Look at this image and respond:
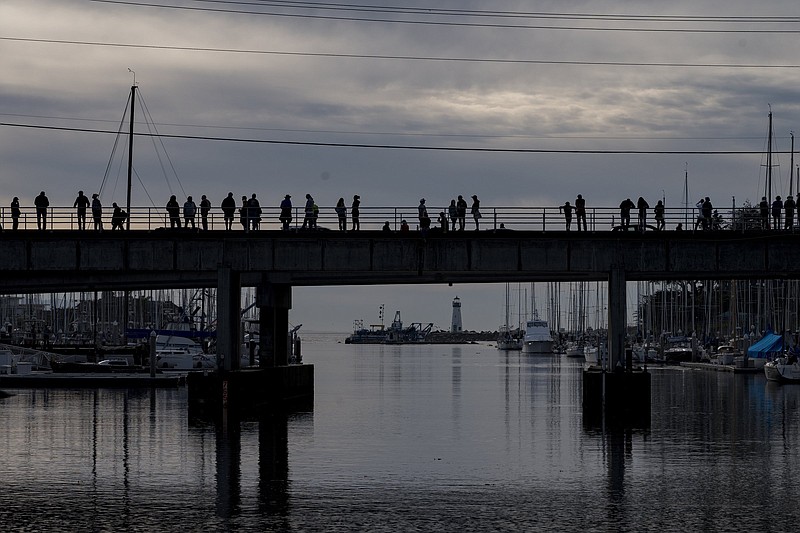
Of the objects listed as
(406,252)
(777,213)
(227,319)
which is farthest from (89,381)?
(777,213)

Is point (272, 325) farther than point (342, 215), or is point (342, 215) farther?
point (272, 325)

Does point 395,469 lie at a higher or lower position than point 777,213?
lower

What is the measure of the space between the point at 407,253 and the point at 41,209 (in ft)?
61.0

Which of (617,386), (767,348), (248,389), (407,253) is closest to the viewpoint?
(617,386)

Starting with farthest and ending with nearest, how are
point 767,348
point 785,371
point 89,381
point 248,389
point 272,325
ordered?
point 767,348 → point 785,371 → point 89,381 → point 272,325 → point 248,389

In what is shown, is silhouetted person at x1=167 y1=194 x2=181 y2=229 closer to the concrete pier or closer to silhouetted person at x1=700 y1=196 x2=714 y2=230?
the concrete pier

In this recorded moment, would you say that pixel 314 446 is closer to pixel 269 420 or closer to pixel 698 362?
pixel 269 420

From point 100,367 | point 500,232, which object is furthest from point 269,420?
point 100,367

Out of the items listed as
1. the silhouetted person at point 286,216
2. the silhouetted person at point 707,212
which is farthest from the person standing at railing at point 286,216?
the silhouetted person at point 707,212

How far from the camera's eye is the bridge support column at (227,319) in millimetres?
61281

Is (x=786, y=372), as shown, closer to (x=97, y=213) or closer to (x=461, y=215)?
(x=461, y=215)

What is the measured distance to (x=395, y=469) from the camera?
135ft

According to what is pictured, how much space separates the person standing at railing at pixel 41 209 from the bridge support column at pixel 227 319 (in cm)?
948

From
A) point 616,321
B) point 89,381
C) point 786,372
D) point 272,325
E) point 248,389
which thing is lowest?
point 89,381
